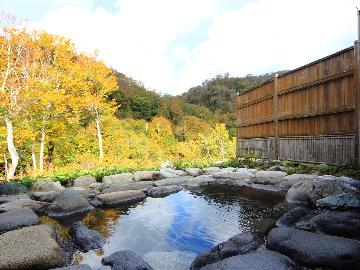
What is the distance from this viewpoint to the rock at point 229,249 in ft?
13.6

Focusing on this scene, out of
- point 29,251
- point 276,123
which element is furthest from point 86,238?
point 276,123

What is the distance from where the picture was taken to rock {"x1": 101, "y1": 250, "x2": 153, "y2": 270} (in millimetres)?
3941

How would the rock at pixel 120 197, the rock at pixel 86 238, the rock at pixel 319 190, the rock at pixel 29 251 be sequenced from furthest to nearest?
1. the rock at pixel 120 197
2. the rock at pixel 319 190
3. the rock at pixel 86 238
4. the rock at pixel 29 251

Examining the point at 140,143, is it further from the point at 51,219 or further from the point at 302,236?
the point at 302,236

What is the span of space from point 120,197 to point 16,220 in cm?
305

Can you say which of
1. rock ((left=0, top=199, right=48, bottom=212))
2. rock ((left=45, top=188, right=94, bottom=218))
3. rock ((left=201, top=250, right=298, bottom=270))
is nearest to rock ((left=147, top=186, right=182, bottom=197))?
rock ((left=45, top=188, right=94, bottom=218))

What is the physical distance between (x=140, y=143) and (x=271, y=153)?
13074 mm

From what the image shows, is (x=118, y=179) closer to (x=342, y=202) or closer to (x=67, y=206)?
(x=67, y=206)

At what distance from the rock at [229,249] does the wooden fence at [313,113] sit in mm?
5364

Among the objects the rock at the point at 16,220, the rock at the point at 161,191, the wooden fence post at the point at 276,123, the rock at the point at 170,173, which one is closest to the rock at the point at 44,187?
the rock at the point at 161,191

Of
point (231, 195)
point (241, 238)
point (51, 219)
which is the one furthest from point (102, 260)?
point (231, 195)

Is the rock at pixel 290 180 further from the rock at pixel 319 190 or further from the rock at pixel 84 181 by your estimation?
the rock at pixel 84 181

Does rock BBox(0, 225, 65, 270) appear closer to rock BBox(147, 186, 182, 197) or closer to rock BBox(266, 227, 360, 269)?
rock BBox(266, 227, 360, 269)

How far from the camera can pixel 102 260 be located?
14.3 ft
